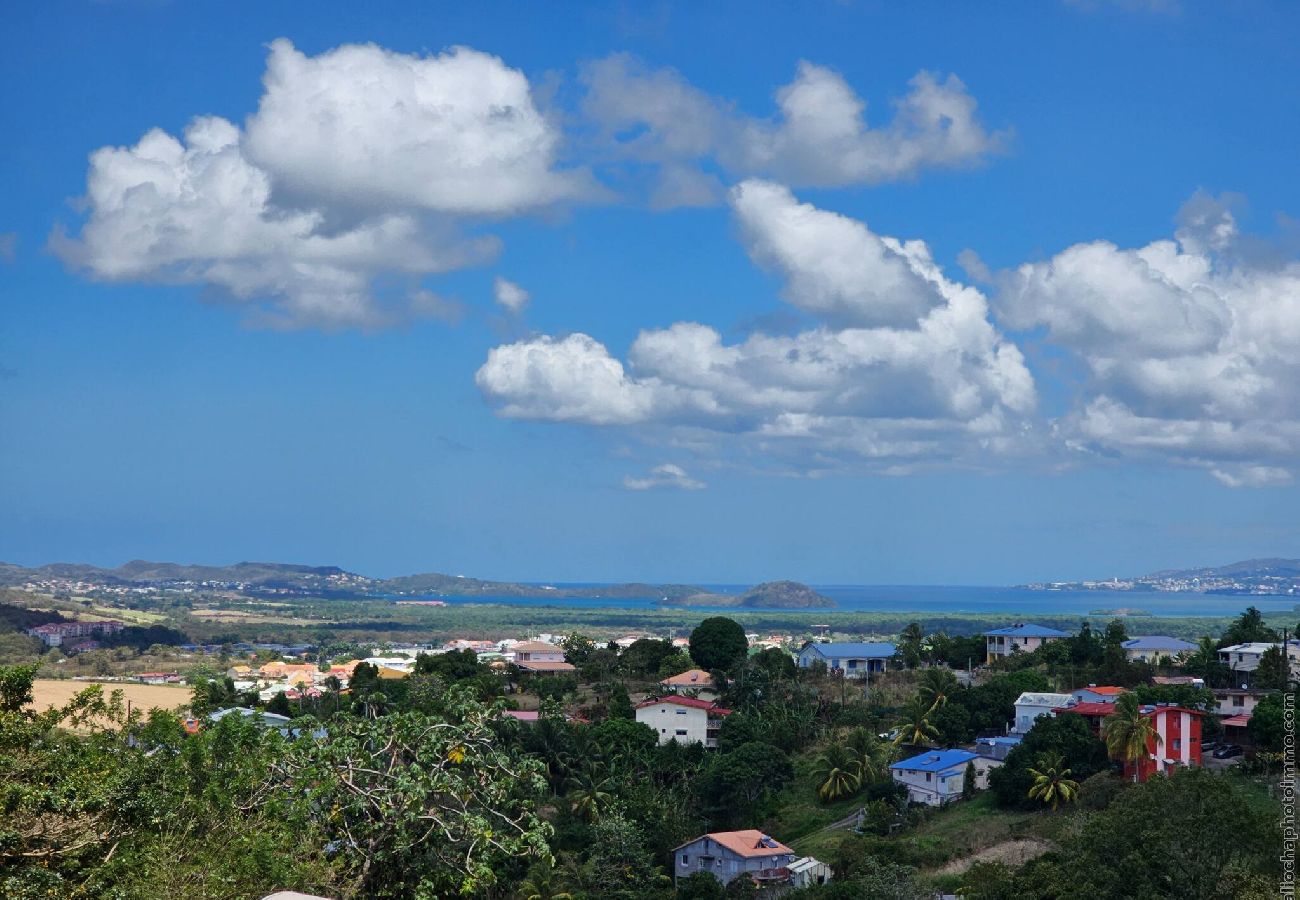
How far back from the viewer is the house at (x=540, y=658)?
211 feet

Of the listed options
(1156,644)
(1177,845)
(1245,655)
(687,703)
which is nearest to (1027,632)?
(1156,644)

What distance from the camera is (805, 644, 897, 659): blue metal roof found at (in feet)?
207

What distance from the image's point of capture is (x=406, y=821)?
1473cm

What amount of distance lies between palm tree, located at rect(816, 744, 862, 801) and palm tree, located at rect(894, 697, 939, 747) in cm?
304

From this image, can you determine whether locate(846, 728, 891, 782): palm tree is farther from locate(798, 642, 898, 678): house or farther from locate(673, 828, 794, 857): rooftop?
locate(798, 642, 898, 678): house

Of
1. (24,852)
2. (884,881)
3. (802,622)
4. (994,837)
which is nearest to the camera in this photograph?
(24,852)

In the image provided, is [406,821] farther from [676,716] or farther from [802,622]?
[802,622]

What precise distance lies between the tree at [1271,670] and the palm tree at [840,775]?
14991 millimetres

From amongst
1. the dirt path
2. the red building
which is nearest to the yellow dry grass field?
the dirt path

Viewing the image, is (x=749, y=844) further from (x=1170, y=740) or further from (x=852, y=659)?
(x=852, y=659)

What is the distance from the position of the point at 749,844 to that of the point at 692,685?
18.9 metres

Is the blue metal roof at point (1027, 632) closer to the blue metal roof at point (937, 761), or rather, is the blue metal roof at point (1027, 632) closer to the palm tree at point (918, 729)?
the palm tree at point (918, 729)

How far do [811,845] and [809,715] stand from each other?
11.5 m

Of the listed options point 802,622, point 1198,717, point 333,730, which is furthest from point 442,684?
point 802,622
